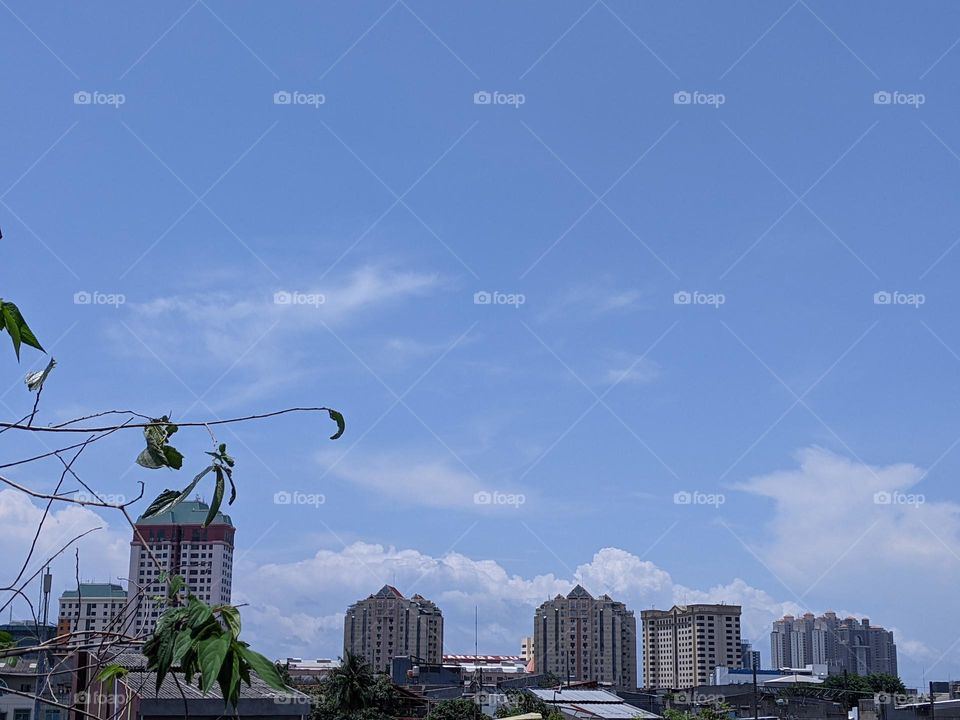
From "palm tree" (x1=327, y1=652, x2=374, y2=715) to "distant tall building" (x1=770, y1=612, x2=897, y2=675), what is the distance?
217 ft

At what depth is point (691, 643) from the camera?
313ft

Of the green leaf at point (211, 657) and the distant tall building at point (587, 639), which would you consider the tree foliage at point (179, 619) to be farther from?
the distant tall building at point (587, 639)

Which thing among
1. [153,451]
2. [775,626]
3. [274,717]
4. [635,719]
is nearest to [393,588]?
[775,626]

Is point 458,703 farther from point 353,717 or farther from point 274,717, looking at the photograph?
point 274,717

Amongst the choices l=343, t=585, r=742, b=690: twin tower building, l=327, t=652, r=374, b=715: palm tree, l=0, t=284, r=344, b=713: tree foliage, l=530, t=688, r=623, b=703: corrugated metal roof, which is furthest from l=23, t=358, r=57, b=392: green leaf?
l=343, t=585, r=742, b=690: twin tower building

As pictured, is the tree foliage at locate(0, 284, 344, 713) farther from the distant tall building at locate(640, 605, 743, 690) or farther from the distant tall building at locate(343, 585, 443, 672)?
the distant tall building at locate(640, 605, 743, 690)

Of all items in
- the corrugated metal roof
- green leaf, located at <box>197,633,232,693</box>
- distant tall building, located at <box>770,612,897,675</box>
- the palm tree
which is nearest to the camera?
green leaf, located at <box>197,633,232,693</box>

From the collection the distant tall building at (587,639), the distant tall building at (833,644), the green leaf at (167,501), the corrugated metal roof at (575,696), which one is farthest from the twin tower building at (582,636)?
the green leaf at (167,501)

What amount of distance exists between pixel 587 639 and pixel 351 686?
56.5m

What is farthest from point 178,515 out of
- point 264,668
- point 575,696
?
point 575,696

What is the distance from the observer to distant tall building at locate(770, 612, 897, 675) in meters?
105

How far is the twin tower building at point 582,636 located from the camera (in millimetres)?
90125

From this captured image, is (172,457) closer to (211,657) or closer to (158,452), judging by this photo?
(158,452)

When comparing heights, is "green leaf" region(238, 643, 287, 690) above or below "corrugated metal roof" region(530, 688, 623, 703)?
above
